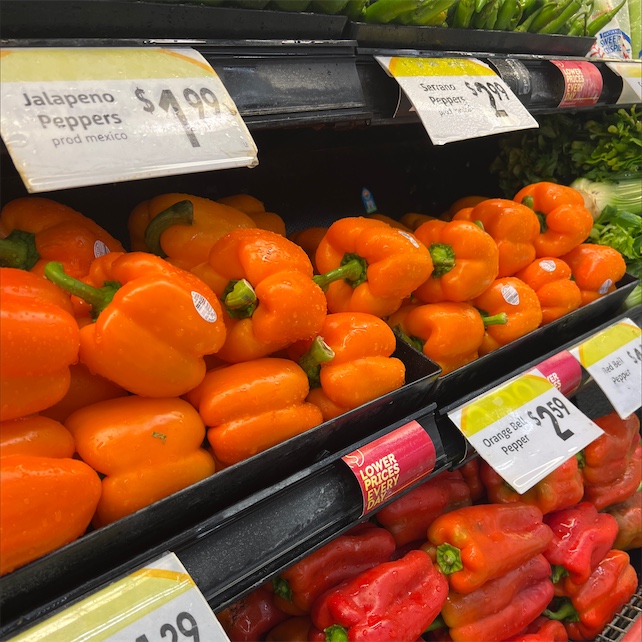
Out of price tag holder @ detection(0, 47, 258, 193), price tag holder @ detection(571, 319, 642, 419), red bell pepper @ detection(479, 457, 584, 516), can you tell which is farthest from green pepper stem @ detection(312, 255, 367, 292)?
red bell pepper @ detection(479, 457, 584, 516)

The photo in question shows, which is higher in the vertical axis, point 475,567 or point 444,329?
point 444,329

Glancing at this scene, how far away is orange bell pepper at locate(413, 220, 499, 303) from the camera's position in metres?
1.24

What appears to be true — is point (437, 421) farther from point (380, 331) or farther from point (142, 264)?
point (142, 264)

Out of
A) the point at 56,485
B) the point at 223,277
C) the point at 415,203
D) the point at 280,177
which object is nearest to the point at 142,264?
the point at 223,277

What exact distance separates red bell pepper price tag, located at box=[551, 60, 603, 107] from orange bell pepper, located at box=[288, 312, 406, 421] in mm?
845

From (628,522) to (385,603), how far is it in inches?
40.0

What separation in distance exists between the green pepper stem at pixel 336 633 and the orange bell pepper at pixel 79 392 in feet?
2.09

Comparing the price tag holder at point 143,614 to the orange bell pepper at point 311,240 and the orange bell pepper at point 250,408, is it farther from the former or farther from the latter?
the orange bell pepper at point 311,240

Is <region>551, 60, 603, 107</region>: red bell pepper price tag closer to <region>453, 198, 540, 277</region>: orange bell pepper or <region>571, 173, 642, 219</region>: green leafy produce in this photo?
<region>453, 198, 540, 277</region>: orange bell pepper

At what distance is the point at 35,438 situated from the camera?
2.41 feet

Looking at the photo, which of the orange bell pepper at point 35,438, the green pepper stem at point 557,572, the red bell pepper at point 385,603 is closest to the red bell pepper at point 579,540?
the green pepper stem at point 557,572

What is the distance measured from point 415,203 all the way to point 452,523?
1101mm

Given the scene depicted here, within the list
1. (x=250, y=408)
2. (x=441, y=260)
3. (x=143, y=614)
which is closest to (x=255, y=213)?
(x=441, y=260)

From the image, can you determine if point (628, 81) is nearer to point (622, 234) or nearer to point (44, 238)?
point (622, 234)
